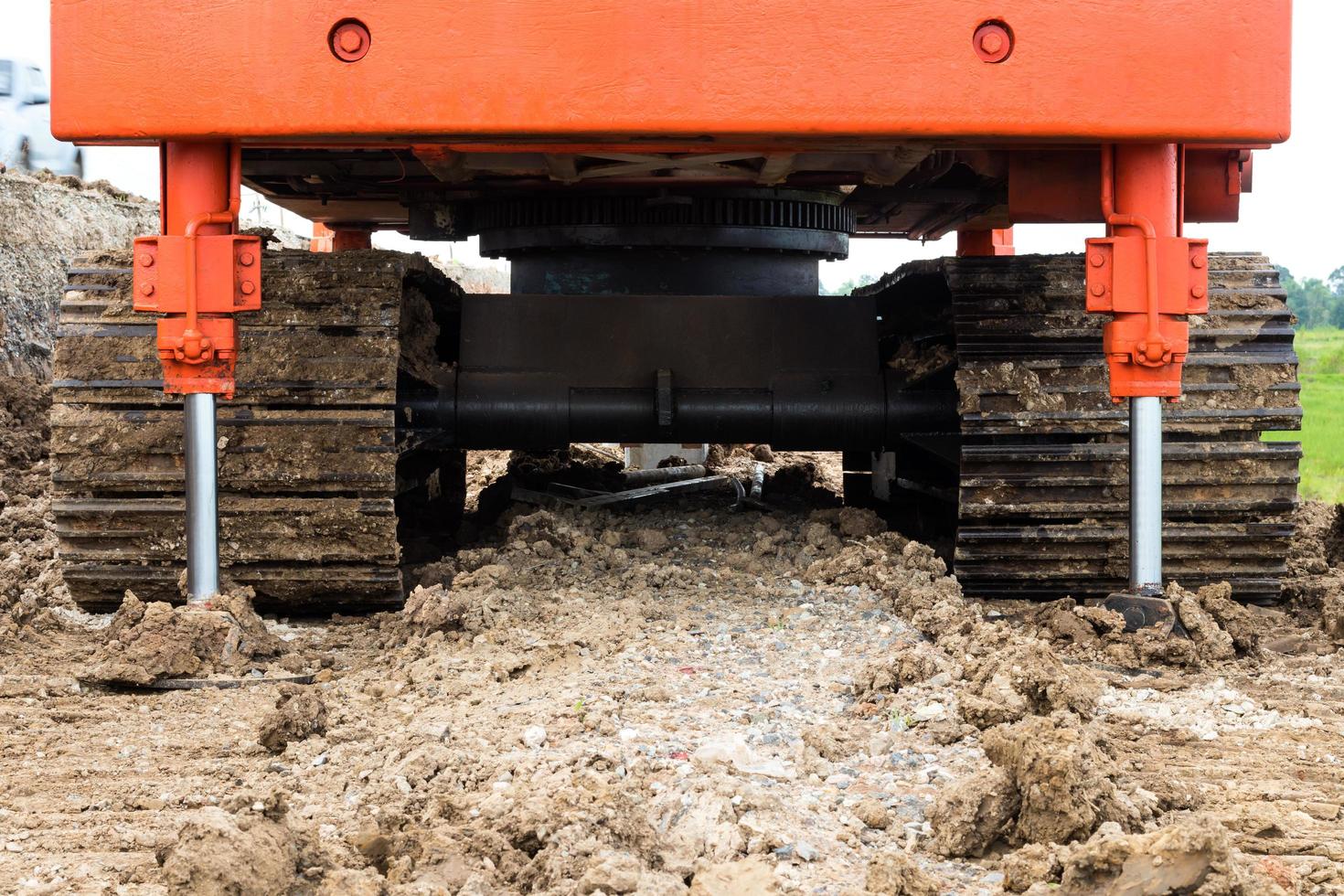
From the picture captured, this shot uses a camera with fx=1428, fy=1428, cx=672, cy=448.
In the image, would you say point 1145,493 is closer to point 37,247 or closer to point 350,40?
point 350,40

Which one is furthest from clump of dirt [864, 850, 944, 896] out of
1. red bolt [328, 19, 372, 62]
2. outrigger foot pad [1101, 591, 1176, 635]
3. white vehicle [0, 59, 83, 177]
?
white vehicle [0, 59, 83, 177]

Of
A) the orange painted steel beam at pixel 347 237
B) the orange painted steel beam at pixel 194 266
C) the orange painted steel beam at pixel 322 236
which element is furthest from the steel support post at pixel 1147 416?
the orange painted steel beam at pixel 322 236

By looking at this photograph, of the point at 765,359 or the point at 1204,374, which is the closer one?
the point at 1204,374

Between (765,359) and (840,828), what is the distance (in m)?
2.52

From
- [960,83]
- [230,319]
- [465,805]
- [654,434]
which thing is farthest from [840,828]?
[654,434]

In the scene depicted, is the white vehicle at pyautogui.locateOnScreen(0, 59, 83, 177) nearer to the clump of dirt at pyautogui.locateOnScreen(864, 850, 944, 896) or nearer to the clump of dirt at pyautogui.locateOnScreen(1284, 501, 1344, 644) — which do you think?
the clump of dirt at pyautogui.locateOnScreen(1284, 501, 1344, 644)

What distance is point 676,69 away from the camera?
120 inches

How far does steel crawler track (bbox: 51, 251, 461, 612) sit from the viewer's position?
12.4ft

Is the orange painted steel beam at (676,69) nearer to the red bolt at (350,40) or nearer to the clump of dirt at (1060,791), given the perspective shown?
the red bolt at (350,40)

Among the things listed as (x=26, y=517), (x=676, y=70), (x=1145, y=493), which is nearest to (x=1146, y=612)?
(x=1145, y=493)

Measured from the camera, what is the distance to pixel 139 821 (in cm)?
227

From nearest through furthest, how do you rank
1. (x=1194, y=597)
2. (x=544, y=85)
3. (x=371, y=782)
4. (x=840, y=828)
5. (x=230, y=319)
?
1. (x=840, y=828)
2. (x=371, y=782)
3. (x=544, y=85)
4. (x=230, y=319)
5. (x=1194, y=597)

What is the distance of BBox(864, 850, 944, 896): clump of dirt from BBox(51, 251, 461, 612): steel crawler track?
2112mm

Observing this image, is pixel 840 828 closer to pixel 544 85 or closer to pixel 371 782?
pixel 371 782
